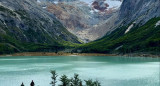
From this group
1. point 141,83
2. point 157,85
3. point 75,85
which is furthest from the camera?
point 141,83

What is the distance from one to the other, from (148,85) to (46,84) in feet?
103

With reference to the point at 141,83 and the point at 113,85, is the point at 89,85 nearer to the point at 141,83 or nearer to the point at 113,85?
the point at 113,85

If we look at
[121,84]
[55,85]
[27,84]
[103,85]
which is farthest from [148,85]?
[27,84]

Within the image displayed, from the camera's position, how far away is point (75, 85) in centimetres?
5875

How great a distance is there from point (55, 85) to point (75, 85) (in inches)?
428

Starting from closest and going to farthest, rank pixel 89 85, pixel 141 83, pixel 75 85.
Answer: pixel 89 85
pixel 75 85
pixel 141 83

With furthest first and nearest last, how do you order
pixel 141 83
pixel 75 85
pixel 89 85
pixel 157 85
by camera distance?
1. pixel 141 83
2. pixel 157 85
3. pixel 75 85
4. pixel 89 85

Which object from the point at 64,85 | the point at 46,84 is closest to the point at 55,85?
the point at 46,84

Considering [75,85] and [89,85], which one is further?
[75,85]

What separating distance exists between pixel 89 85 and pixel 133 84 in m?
23.0

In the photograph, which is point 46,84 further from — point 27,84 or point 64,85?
point 64,85

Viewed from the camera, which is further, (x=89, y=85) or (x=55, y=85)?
(x=55, y=85)

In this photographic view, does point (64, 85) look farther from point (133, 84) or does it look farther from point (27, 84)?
point (133, 84)

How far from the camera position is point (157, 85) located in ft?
218
